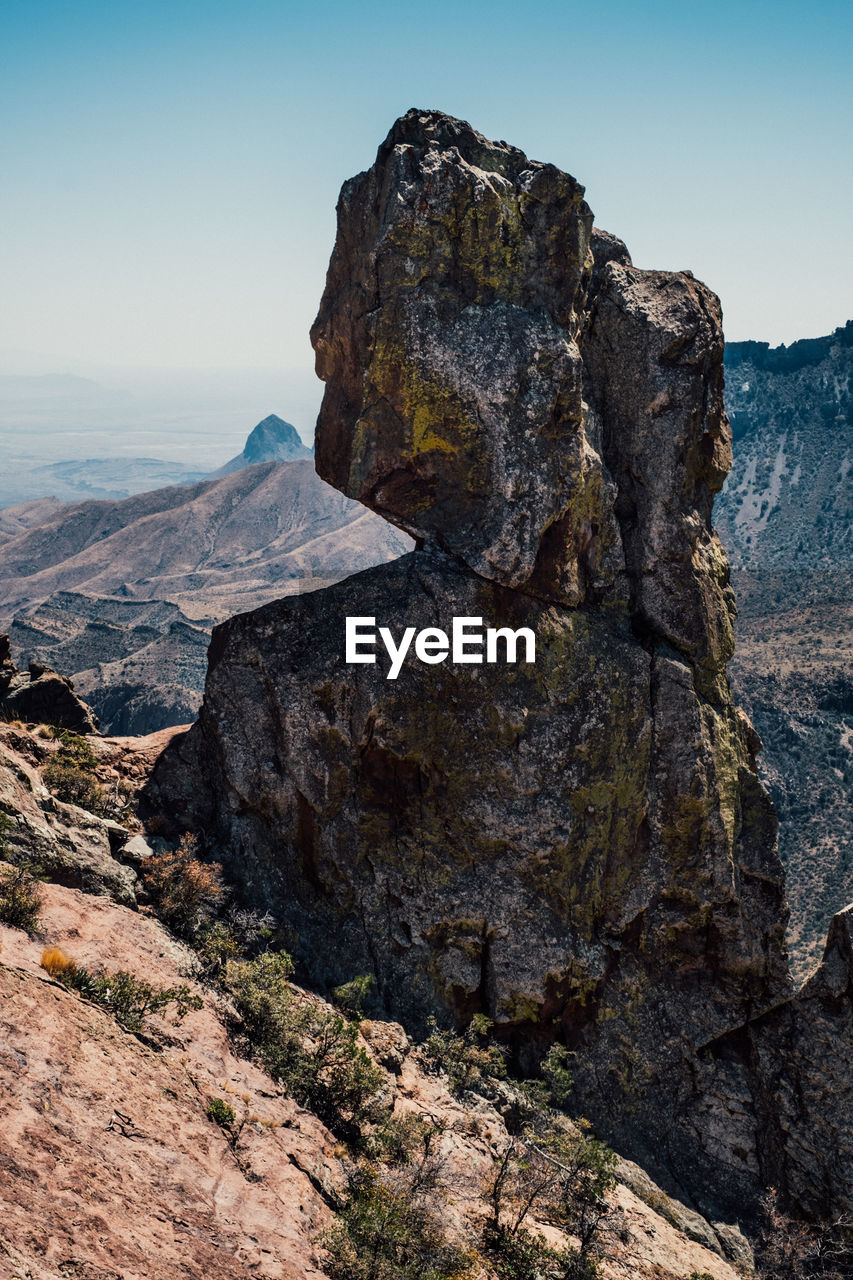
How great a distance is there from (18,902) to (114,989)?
2949 mm

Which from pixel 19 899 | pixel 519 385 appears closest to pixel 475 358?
pixel 519 385

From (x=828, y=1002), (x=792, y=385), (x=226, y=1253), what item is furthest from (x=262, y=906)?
(x=792, y=385)

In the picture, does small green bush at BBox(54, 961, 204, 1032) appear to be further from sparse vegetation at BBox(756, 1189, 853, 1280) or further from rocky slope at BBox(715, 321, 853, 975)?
rocky slope at BBox(715, 321, 853, 975)

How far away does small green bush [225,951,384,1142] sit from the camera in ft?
70.1

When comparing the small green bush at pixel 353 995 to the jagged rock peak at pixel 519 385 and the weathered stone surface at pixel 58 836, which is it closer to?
the weathered stone surface at pixel 58 836

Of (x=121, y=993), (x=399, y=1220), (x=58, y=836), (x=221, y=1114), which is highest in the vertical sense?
(x=58, y=836)

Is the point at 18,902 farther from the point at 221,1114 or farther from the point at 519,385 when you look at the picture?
the point at 519,385

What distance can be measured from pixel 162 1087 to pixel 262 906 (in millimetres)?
10434

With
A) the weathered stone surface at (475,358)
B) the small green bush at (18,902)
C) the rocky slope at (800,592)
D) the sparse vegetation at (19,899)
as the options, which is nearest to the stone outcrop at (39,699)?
the sparse vegetation at (19,899)

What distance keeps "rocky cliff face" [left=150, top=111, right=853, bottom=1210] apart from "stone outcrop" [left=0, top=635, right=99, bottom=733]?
193 inches

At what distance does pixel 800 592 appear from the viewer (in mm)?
99562

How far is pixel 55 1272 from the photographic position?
38.2ft

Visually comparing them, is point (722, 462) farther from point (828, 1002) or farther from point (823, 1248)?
point (823, 1248)

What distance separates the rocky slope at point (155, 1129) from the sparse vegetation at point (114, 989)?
29 centimetres
